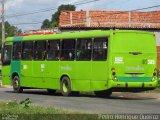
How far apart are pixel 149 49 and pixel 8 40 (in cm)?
912

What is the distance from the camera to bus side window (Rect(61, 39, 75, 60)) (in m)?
25.2

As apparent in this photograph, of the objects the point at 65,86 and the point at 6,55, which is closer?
the point at 65,86

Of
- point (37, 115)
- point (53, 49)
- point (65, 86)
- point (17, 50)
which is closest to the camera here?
point (37, 115)

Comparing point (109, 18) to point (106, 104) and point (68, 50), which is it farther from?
point (106, 104)

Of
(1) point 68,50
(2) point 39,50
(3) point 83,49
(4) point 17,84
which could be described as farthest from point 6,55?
(3) point 83,49

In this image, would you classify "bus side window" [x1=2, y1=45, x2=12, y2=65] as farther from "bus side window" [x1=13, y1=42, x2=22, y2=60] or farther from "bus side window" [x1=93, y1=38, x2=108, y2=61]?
"bus side window" [x1=93, y1=38, x2=108, y2=61]

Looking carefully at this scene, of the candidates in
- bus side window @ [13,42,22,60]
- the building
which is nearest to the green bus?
bus side window @ [13,42,22,60]

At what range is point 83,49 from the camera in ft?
80.5

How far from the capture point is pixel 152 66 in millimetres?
23922

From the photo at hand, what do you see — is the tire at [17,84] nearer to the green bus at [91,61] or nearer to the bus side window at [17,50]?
the green bus at [91,61]

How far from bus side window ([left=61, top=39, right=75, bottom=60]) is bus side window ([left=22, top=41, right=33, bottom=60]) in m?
2.68

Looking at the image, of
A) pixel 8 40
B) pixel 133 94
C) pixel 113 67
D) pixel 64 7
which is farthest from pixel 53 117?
pixel 64 7

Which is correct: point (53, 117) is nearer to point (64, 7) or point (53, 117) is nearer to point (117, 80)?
point (117, 80)

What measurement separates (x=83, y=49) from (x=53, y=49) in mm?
2330
